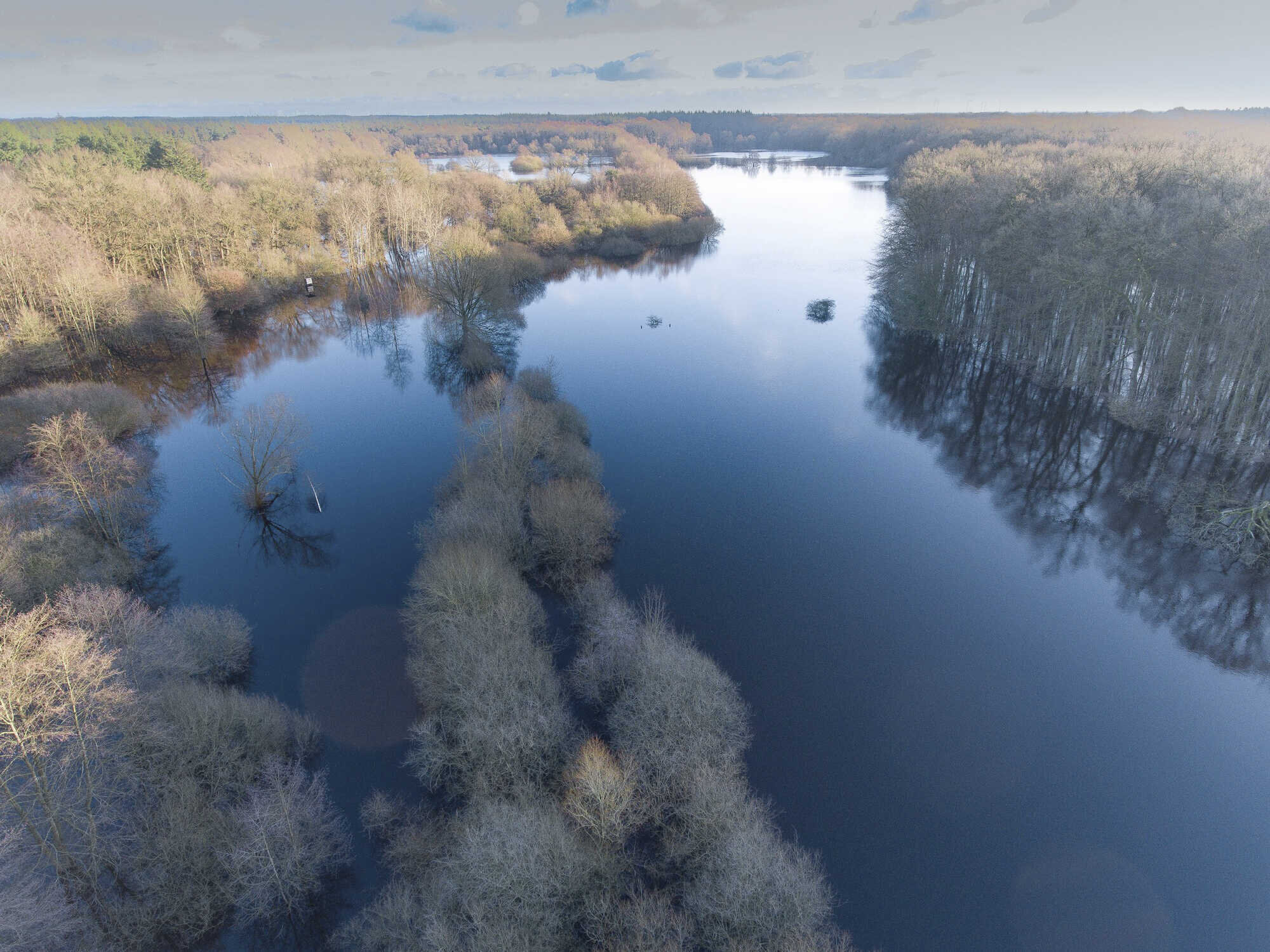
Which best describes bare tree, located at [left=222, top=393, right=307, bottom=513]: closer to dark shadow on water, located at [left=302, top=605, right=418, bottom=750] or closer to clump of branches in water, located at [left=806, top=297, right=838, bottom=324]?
dark shadow on water, located at [left=302, top=605, right=418, bottom=750]

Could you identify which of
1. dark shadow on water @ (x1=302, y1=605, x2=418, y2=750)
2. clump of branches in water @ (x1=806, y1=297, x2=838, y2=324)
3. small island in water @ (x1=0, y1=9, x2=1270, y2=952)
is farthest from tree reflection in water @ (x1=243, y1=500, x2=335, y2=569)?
clump of branches in water @ (x1=806, y1=297, x2=838, y2=324)

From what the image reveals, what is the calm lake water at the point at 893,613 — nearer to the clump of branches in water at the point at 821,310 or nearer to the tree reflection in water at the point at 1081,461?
the tree reflection in water at the point at 1081,461

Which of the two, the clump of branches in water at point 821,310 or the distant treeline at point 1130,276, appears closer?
the distant treeline at point 1130,276

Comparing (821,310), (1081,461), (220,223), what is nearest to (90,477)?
(220,223)

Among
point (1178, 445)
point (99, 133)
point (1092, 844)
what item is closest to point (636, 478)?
point (1092, 844)

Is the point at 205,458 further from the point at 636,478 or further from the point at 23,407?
the point at 636,478

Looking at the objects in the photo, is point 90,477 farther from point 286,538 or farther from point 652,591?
point 652,591

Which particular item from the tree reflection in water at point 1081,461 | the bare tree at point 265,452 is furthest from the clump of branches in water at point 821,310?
the bare tree at point 265,452
